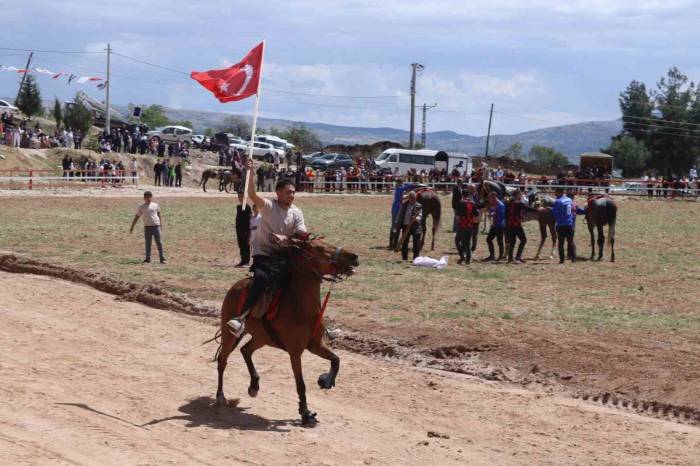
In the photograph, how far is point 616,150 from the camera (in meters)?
103

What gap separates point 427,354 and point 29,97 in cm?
7028

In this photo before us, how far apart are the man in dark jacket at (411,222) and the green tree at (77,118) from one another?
170ft

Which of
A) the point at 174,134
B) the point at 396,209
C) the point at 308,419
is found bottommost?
the point at 308,419

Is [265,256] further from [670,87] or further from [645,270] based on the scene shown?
[670,87]

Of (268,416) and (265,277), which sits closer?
(265,277)

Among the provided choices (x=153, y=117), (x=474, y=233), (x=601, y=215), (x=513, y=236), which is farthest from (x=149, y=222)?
(x=153, y=117)

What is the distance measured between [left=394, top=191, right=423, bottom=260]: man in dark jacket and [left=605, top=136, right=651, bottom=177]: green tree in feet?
268

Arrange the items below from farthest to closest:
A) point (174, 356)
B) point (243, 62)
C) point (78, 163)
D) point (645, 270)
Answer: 1. point (78, 163)
2. point (645, 270)
3. point (174, 356)
4. point (243, 62)

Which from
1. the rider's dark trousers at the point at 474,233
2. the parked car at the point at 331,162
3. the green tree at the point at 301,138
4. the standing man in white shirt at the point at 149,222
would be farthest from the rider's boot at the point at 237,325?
the green tree at the point at 301,138

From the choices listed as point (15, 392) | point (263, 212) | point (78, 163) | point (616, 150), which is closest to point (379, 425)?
point (263, 212)

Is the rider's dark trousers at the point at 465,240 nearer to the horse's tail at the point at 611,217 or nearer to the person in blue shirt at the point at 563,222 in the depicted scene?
the person in blue shirt at the point at 563,222

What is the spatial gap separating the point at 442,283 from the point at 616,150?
286ft

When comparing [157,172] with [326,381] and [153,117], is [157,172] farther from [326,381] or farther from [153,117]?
[153,117]

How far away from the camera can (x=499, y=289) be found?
776 inches
